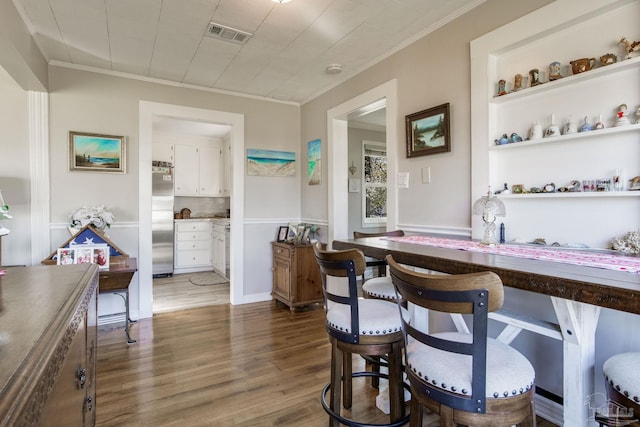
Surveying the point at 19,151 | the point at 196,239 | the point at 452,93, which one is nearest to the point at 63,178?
the point at 19,151

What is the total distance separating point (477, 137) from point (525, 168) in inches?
14.1

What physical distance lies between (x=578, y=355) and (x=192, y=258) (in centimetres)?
585

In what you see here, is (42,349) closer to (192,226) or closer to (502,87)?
(502,87)

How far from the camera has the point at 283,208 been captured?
4.39 metres

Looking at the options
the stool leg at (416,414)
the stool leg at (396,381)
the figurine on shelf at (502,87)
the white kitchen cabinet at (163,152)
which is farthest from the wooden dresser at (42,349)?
the white kitchen cabinet at (163,152)

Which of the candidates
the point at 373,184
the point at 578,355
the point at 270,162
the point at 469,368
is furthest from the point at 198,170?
the point at 578,355

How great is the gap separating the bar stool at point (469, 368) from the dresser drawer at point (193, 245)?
5.56 m

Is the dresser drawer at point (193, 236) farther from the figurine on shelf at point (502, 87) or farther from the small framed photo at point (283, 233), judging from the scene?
the figurine on shelf at point (502, 87)

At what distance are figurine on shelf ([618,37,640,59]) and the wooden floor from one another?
190cm

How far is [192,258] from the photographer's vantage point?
19.8 feet

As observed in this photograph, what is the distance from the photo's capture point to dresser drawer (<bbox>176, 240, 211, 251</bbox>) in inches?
234

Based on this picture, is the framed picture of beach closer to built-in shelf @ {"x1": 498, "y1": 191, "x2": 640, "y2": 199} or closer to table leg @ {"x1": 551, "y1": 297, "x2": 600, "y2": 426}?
built-in shelf @ {"x1": 498, "y1": 191, "x2": 640, "y2": 199}

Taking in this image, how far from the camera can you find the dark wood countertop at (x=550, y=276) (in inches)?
33.3

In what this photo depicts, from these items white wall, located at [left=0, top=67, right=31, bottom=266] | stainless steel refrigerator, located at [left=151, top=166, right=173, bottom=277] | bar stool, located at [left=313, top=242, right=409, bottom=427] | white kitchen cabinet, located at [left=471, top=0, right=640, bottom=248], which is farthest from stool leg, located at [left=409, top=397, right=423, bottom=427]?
stainless steel refrigerator, located at [left=151, top=166, right=173, bottom=277]
